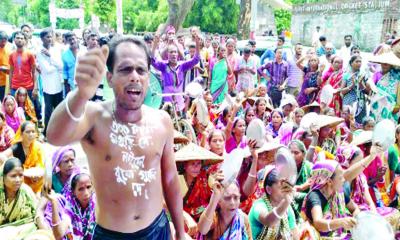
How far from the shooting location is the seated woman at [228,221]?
3002 mm

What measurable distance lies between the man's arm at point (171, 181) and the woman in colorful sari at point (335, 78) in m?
5.05

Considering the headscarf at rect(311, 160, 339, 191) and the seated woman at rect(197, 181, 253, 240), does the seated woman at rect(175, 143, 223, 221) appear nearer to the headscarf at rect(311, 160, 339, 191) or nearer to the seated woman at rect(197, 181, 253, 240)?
the seated woman at rect(197, 181, 253, 240)

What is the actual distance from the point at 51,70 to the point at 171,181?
515cm

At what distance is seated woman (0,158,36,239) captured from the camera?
11.1ft

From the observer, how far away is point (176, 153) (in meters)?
3.64

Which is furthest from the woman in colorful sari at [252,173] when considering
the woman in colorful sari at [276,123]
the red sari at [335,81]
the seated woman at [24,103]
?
the seated woman at [24,103]

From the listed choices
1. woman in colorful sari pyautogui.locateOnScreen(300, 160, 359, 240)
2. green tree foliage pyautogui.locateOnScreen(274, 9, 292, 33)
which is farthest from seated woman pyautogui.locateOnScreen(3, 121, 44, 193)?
green tree foliage pyautogui.locateOnScreen(274, 9, 292, 33)

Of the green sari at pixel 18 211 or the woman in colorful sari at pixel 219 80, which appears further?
the woman in colorful sari at pixel 219 80

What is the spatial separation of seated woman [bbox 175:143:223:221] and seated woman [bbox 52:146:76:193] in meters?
0.79

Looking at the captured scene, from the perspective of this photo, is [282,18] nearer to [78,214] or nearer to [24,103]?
[24,103]

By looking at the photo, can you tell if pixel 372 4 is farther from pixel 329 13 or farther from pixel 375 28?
pixel 329 13

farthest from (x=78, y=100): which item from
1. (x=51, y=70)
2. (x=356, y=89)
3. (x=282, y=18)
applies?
(x=282, y=18)

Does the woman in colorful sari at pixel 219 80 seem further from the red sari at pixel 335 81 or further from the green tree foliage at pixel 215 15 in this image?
the green tree foliage at pixel 215 15

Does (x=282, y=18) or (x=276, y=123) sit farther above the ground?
(x=282, y=18)
